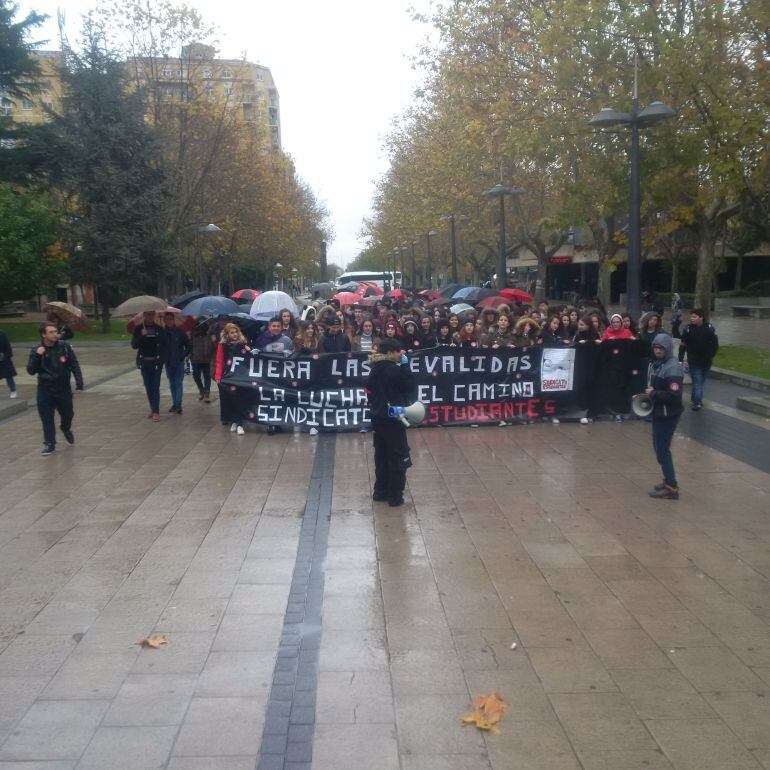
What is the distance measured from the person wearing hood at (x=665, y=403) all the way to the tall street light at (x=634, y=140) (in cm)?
777

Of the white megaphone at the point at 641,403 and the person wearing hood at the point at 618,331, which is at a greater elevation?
the person wearing hood at the point at 618,331

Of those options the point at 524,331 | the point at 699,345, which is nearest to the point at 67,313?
the point at 524,331

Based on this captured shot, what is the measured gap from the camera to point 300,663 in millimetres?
5320

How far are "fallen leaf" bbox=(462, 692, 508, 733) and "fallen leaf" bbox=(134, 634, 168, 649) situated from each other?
76.7 inches

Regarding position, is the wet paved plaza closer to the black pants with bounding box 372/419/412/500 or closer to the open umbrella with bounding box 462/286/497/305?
the black pants with bounding box 372/419/412/500

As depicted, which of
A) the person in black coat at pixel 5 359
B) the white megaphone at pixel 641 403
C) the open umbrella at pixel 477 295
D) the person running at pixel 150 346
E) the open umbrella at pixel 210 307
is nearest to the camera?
the white megaphone at pixel 641 403

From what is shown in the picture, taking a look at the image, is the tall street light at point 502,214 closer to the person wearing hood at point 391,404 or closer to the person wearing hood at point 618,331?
the person wearing hood at point 618,331

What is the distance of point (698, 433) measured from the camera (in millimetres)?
12711

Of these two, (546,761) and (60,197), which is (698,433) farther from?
(60,197)

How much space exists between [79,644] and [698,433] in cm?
933

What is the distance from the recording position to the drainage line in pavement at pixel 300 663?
172 inches

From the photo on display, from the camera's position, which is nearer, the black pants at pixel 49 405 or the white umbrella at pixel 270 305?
the black pants at pixel 49 405

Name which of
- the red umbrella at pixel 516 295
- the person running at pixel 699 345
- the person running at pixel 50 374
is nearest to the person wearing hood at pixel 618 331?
the person running at pixel 699 345

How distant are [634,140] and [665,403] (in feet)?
29.9
